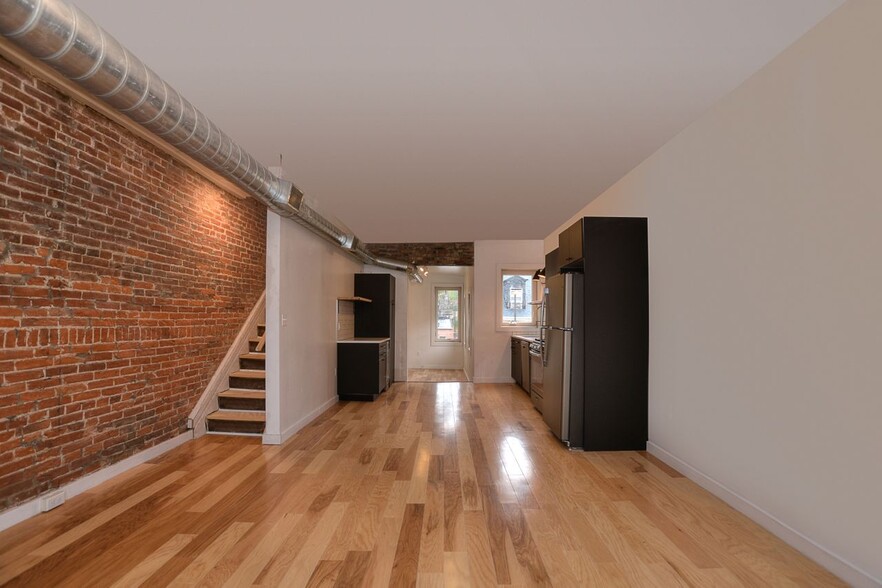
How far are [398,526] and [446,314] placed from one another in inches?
394

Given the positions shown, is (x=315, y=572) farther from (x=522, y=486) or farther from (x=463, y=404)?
(x=463, y=404)

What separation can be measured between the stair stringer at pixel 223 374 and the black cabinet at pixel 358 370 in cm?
135

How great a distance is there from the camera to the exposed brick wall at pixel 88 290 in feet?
8.65

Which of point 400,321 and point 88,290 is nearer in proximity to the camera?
point 88,290

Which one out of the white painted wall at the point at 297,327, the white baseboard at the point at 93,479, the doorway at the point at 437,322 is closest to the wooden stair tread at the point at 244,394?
the white painted wall at the point at 297,327

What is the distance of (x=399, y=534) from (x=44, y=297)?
2.65 metres

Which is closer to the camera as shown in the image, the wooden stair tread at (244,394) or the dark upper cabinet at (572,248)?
the dark upper cabinet at (572,248)

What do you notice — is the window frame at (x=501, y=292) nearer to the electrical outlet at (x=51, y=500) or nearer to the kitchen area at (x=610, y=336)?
the kitchen area at (x=610, y=336)

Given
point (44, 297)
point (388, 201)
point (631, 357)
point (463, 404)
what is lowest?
point (463, 404)

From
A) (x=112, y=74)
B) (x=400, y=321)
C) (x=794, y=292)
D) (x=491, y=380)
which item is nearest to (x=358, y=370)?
(x=400, y=321)

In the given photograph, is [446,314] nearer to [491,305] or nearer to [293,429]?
[491,305]

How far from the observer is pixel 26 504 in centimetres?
268

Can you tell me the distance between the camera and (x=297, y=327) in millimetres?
4941

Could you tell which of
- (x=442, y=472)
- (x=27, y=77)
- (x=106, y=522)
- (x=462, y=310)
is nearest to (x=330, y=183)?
(x=27, y=77)
